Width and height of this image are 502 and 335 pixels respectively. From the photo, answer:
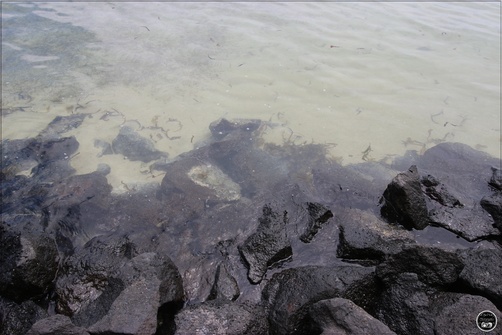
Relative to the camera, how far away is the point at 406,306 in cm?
286

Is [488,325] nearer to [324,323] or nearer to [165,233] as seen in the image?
[324,323]

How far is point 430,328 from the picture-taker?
108 inches

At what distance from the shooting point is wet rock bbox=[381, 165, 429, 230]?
12.4 ft

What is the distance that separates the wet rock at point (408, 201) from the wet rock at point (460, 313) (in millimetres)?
1036

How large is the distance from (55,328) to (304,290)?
190 centimetres

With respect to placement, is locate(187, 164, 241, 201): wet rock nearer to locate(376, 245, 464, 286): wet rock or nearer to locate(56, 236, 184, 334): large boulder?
locate(56, 236, 184, 334): large boulder

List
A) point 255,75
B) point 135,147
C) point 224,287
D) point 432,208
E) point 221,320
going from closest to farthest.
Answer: point 221,320 < point 224,287 < point 432,208 < point 135,147 < point 255,75

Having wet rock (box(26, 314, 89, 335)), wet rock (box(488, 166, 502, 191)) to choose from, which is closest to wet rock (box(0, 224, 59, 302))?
wet rock (box(26, 314, 89, 335))

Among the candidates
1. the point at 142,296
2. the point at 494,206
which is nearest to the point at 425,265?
the point at 494,206

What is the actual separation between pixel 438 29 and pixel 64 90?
9.08 meters

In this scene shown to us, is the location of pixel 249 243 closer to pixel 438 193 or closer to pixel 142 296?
pixel 142 296

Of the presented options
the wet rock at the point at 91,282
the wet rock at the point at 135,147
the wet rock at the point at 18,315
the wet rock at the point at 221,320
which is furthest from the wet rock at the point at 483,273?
the wet rock at the point at 135,147

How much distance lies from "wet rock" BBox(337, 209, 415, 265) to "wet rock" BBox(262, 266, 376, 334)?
1.15ft

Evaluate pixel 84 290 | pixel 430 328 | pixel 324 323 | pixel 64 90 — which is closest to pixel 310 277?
pixel 324 323
